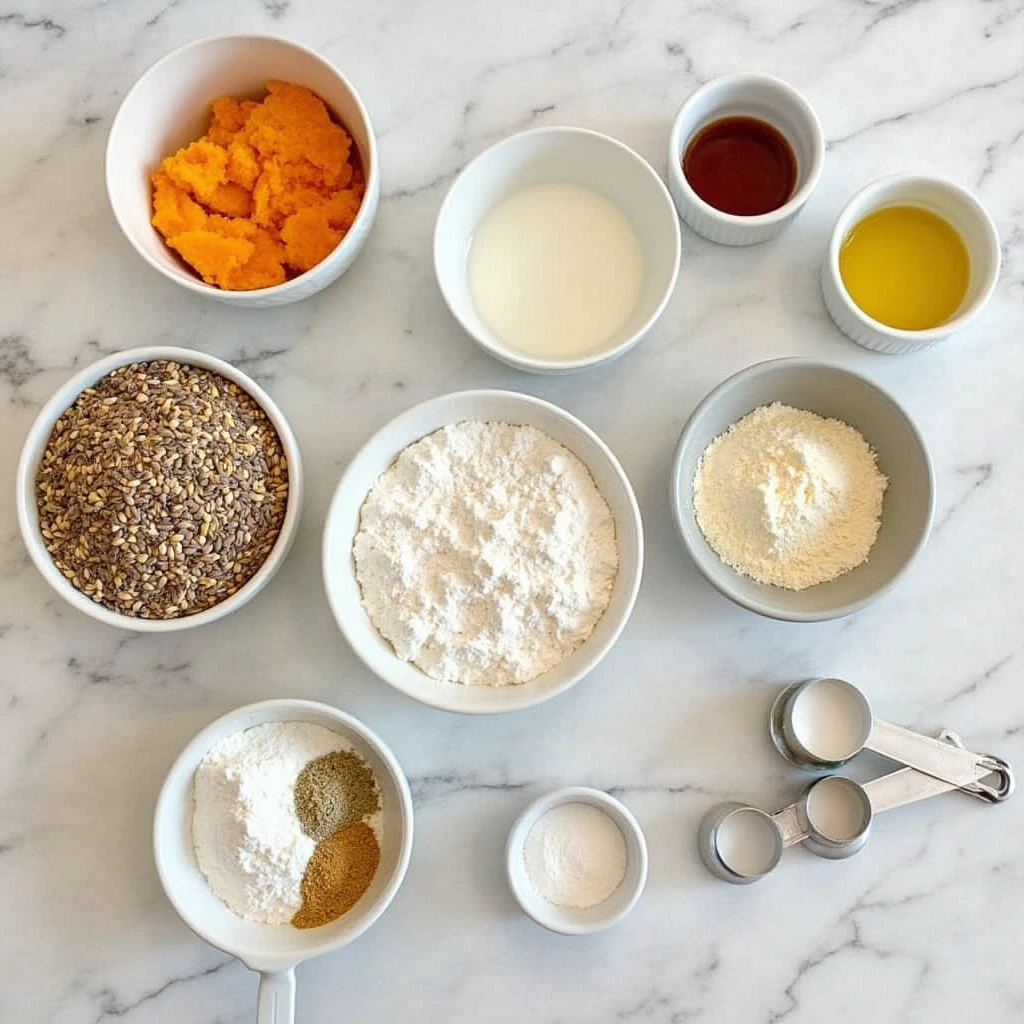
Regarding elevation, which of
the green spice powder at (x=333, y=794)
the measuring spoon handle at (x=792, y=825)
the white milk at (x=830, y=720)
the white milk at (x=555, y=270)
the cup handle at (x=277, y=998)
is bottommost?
the measuring spoon handle at (x=792, y=825)

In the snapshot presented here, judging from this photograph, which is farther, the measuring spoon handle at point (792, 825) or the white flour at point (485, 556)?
the measuring spoon handle at point (792, 825)

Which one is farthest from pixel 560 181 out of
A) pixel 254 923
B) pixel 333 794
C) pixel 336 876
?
pixel 254 923

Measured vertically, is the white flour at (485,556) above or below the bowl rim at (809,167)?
below

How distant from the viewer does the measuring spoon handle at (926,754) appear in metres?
1.52

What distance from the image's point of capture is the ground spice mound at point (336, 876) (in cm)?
144

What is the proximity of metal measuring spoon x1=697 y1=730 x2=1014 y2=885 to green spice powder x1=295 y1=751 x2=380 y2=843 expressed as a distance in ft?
1.70

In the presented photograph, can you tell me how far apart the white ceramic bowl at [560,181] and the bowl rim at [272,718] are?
580mm

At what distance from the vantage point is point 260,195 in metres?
1.47

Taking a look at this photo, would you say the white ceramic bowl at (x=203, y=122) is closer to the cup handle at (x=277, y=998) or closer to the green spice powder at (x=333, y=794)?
the green spice powder at (x=333, y=794)

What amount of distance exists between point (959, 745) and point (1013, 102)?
3.40ft

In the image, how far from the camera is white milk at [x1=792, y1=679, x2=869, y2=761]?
4.93ft

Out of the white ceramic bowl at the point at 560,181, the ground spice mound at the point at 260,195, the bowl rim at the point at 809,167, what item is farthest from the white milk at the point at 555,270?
the ground spice mound at the point at 260,195

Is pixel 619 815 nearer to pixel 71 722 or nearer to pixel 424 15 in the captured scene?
pixel 71 722

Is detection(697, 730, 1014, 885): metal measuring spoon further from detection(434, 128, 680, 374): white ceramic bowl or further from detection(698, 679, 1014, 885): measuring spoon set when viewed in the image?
detection(434, 128, 680, 374): white ceramic bowl
